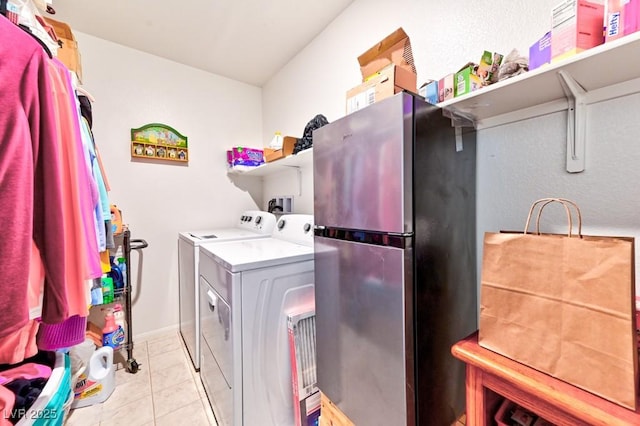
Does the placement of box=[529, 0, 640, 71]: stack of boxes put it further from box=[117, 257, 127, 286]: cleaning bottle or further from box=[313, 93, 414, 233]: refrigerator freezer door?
box=[117, 257, 127, 286]: cleaning bottle

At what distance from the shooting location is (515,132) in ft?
3.65

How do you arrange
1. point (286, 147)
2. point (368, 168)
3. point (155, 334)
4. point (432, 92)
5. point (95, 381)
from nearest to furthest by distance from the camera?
1. point (368, 168)
2. point (432, 92)
3. point (95, 381)
4. point (286, 147)
5. point (155, 334)

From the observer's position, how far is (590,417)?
0.54 meters

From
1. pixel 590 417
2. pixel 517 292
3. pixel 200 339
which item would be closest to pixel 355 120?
pixel 517 292

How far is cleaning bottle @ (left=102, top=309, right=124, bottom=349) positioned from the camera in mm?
1979

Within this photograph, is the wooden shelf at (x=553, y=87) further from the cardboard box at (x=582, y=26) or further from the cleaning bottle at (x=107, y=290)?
the cleaning bottle at (x=107, y=290)

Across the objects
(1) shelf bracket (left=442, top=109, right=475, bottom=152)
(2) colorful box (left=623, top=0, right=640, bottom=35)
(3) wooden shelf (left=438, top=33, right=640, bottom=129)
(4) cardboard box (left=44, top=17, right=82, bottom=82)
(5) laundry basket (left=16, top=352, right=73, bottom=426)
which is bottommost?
(5) laundry basket (left=16, top=352, right=73, bottom=426)

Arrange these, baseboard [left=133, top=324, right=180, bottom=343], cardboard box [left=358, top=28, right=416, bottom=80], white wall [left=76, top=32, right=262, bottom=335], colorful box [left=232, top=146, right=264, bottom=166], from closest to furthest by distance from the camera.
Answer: cardboard box [left=358, top=28, right=416, bottom=80] < white wall [left=76, top=32, right=262, bottom=335] < baseboard [left=133, top=324, right=180, bottom=343] < colorful box [left=232, top=146, right=264, bottom=166]

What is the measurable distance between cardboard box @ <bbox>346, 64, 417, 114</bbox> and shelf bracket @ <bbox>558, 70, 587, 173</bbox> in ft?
1.83

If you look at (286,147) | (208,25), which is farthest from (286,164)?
(208,25)

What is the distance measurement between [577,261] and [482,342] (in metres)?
0.35

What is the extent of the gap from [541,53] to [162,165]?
292 cm

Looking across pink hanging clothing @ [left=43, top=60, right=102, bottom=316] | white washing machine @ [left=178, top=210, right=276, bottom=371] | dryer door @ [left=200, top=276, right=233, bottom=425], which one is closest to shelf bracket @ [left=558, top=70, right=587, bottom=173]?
dryer door @ [left=200, top=276, right=233, bottom=425]

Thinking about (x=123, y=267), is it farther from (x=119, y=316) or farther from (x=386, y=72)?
(x=386, y=72)
